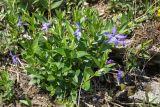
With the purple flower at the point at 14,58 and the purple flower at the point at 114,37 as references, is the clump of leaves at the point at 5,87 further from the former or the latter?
the purple flower at the point at 114,37

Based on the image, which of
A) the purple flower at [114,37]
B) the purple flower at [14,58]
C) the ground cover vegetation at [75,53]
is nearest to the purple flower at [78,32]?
the ground cover vegetation at [75,53]

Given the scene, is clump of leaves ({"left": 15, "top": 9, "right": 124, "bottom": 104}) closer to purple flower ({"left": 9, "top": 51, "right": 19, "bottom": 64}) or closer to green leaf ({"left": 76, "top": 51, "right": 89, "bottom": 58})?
green leaf ({"left": 76, "top": 51, "right": 89, "bottom": 58})

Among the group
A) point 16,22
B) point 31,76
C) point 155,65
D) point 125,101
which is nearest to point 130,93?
point 125,101

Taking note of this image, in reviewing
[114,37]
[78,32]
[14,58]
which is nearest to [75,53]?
[78,32]

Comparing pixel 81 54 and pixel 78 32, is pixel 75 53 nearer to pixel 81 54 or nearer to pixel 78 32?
pixel 81 54

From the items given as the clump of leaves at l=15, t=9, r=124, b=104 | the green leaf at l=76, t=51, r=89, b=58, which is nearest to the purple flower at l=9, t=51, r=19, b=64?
the clump of leaves at l=15, t=9, r=124, b=104

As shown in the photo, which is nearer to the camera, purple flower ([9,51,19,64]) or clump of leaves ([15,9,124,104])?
clump of leaves ([15,9,124,104])

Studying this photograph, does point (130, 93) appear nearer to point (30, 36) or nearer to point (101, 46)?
point (101, 46)

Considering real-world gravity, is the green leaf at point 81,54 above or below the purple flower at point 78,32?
below

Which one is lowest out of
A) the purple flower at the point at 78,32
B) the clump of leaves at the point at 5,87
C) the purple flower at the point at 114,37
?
the clump of leaves at the point at 5,87
